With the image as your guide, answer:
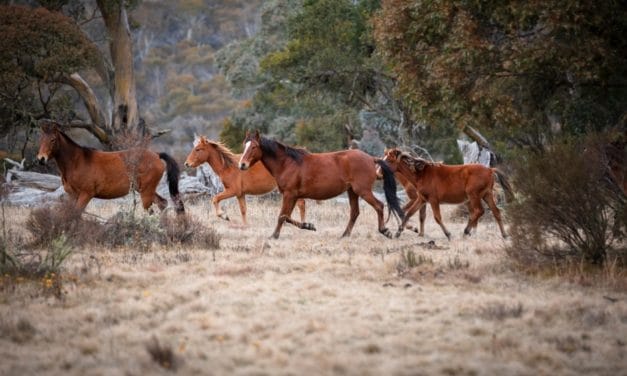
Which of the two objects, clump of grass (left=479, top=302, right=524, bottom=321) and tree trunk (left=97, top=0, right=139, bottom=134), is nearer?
clump of grass (left=479, top=302, right=524, bottom=321)

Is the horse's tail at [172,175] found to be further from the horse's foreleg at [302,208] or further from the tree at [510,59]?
the tree at [510,59]

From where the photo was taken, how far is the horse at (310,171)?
1478 centimetres

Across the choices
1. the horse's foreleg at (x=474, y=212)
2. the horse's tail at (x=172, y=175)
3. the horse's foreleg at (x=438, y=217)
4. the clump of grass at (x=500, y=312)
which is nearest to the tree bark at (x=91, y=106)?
the horse's tail at (x=172, y=175)

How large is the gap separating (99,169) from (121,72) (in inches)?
605

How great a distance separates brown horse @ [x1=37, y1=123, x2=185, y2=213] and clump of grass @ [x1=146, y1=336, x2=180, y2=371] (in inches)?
327

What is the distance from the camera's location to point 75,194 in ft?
50.8

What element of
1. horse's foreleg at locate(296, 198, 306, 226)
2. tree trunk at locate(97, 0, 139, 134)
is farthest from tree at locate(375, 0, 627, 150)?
tree trunk at locate(97, 0, 139, 134)

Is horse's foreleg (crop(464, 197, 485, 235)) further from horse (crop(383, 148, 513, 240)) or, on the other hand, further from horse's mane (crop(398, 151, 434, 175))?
horse's mane (crop(398, 151, 434, 175))

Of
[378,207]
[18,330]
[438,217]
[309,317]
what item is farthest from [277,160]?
[18,330]

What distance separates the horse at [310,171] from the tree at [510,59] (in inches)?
65.3

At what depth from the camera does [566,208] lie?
1048 cm

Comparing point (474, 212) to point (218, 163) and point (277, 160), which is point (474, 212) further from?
point (218, 163)

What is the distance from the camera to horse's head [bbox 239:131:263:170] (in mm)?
14531

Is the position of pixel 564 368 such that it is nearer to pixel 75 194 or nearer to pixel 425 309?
pixel 425 309
